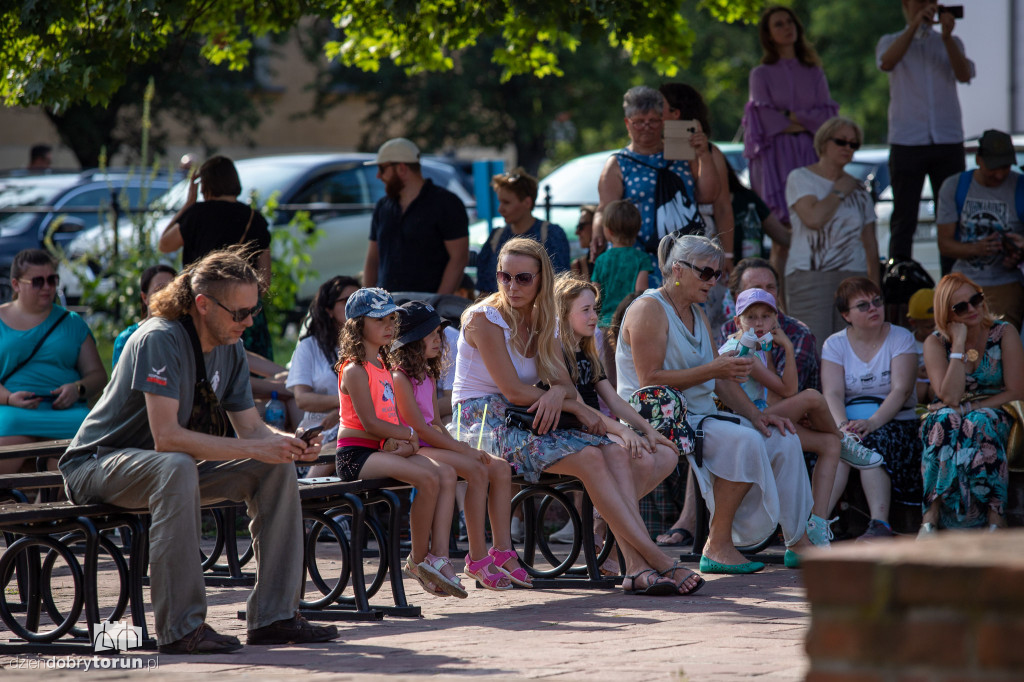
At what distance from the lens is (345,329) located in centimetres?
625

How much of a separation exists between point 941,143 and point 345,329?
545 centimetres

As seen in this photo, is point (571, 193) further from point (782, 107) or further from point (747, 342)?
point (747, 342)

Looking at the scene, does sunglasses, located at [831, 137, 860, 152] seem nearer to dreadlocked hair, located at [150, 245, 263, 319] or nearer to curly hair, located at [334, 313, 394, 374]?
curly hair, located at [334, 313, 394, 374]

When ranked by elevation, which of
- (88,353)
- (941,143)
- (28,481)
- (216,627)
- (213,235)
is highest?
(941,143)

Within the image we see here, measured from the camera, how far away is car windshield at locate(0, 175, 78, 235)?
51.4ft

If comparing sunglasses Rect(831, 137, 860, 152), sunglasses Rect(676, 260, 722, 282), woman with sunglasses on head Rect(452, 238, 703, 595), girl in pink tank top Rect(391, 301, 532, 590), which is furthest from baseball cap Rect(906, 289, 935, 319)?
girl in pink tank top Rect(391, 301, 532, 590)

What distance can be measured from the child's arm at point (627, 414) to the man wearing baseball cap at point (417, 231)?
2361 mm

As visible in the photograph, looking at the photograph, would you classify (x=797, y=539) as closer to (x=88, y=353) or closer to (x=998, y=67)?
(x=88, y=353)

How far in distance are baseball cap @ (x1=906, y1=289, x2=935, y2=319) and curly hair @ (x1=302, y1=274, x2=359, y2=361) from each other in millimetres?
3494

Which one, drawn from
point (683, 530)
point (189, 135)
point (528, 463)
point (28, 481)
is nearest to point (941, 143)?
point (683, 530)

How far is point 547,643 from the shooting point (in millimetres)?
5000

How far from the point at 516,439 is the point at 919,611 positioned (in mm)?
4087

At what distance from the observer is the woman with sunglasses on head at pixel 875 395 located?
755cm

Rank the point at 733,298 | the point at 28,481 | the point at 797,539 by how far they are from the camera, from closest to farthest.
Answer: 1. the point at 28,481
2. the point at 797,539
3. the point at 733,298
